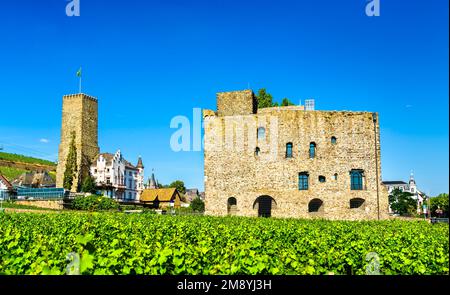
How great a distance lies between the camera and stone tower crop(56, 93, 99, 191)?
211 ft

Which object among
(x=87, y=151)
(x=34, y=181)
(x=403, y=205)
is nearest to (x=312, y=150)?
(x=87, y=151)

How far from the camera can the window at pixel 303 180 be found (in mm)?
35656

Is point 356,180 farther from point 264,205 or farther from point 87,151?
point 87,151

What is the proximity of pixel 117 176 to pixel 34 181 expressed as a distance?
1445 cm

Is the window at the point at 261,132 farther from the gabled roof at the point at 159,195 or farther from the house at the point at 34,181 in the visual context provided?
the house at the point at 34,181

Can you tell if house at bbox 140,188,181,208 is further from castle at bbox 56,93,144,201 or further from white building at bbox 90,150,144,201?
castle at bbox 56,93,144,201

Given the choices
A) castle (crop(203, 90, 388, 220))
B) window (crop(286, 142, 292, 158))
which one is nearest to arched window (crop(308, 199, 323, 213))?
castle (crop(203, 90, 388, 220))

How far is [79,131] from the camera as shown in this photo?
64562mm

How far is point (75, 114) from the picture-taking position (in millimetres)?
65688

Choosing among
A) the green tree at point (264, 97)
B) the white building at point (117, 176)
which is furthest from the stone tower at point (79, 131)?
the green tree at point (264, 97)

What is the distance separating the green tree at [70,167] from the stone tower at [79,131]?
46 centimetres

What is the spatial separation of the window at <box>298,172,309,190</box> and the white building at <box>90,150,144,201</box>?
129 feet
